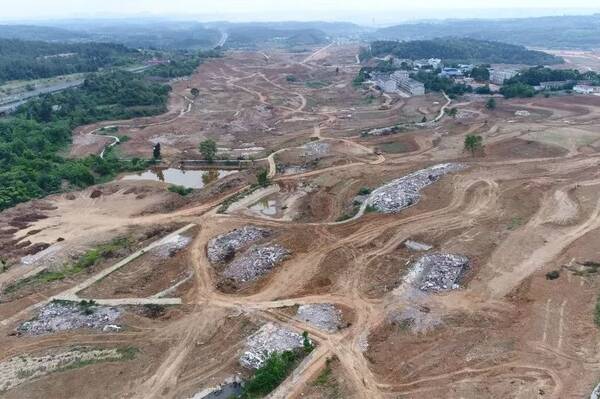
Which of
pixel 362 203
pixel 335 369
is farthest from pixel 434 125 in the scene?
pixel 335 369

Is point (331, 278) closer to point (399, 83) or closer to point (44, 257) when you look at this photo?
point (44, 257)

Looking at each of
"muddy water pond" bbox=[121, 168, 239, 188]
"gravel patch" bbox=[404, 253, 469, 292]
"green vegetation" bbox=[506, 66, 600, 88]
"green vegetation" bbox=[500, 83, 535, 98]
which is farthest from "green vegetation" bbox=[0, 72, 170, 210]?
"green vegetation" bbox=[506, 66, 600, 88]

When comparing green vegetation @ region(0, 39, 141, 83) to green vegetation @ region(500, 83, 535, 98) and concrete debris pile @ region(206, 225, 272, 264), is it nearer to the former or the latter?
concrete debris pile @ region(206, 225, 272, 264)

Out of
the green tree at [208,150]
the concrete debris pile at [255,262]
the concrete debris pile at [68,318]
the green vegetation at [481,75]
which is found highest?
the green vegetation at [481,75]

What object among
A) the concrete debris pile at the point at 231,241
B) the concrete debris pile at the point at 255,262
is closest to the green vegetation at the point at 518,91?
the concrete debris pile at the point at 231,241

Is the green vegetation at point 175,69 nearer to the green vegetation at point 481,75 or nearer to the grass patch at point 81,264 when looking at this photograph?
the green vegetation at point 481,75

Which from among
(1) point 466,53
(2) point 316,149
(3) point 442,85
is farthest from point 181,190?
(1) point 466,53
